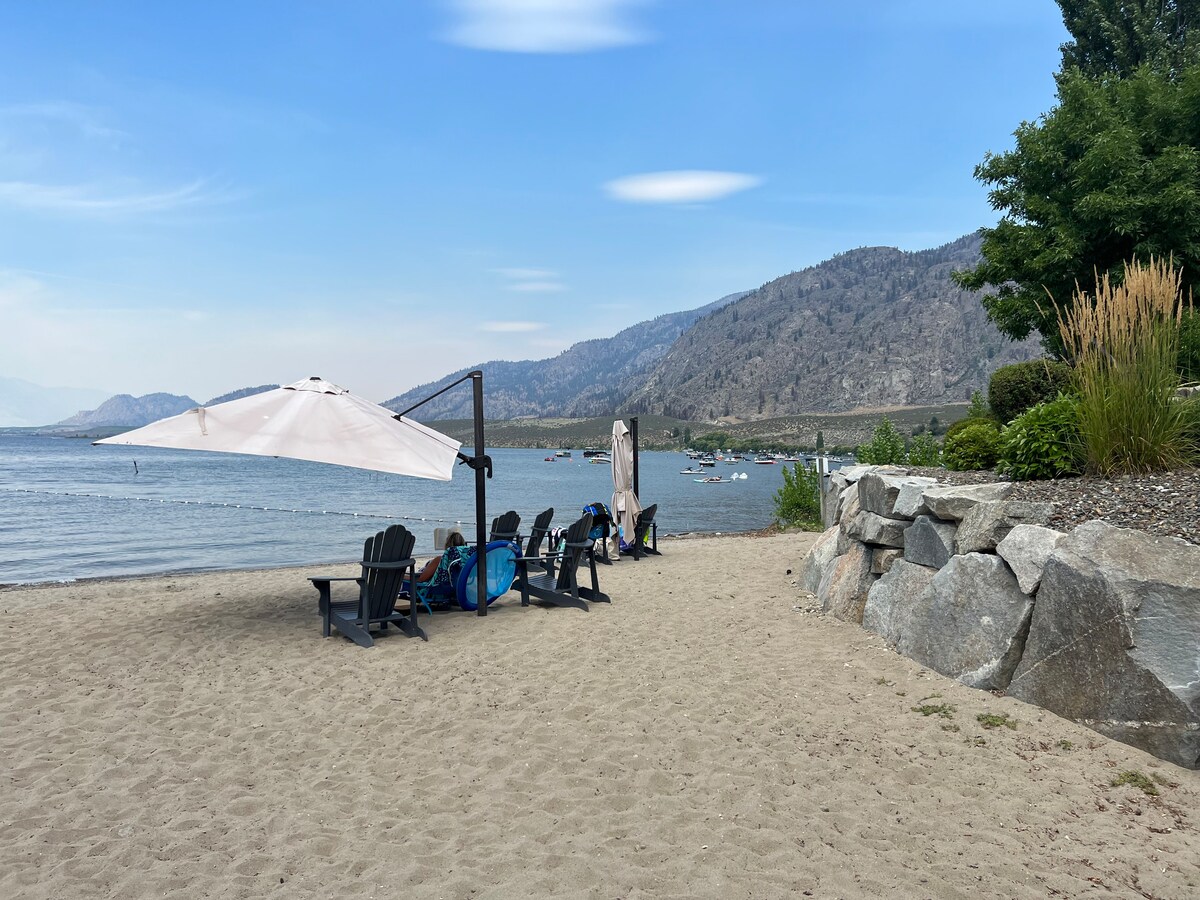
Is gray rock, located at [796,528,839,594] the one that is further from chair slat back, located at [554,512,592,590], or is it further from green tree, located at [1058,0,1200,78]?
green tree, located at [1058,0,1200,78]

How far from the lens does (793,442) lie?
365 ft

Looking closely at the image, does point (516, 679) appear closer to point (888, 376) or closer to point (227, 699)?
point (227, 699)

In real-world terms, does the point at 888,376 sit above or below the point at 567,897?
above

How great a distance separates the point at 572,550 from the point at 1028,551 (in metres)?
4.67

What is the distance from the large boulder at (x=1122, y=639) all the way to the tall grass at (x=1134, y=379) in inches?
51.0

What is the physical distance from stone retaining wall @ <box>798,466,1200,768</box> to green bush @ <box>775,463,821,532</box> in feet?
30.8

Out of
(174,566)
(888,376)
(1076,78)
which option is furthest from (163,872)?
(888,376)

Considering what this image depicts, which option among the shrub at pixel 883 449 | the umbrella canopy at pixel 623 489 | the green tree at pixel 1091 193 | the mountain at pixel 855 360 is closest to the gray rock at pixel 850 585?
the umbrella canopy at pixel 623 489

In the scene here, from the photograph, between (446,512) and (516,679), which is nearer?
(516,679)

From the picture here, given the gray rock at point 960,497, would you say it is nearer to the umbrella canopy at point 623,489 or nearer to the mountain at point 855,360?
the umbrella canopy at point 623,489

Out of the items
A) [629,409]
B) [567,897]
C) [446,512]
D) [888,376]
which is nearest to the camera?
[567,897]

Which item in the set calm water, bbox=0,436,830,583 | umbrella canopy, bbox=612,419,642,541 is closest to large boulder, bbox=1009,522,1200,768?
umbrella canopy, bbox=612,419,642,541

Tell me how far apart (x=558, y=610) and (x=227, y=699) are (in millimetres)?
3555

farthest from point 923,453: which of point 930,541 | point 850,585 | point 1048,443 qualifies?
point 930,541
